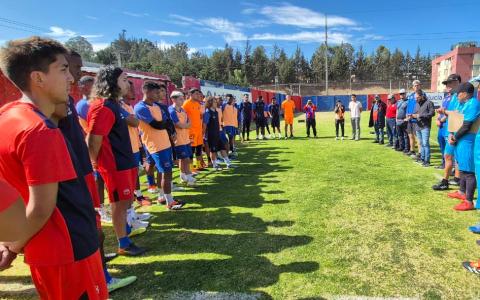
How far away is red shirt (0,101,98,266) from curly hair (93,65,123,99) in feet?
7.31

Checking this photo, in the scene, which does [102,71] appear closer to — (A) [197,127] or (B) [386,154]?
(A) [197,127]

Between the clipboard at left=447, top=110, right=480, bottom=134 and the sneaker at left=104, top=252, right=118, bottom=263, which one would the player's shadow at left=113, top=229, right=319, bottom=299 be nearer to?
the sneaker at left=104, top=252, right=118, bottom=263

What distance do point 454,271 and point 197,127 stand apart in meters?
6.75

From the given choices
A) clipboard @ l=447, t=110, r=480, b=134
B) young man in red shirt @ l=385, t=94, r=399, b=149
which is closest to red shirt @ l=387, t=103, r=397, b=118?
young man in red shirt @ l=385, t=94, r=399, b=149

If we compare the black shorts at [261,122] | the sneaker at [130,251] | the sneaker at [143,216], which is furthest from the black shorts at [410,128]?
the sneaker at [130,251]

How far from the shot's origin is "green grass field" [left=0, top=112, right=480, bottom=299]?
3.35m

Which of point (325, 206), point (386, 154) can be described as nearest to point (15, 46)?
point (325, 206)

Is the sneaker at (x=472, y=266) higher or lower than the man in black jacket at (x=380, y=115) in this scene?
lower

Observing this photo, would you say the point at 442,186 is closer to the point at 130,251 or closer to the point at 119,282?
the point at 130,251

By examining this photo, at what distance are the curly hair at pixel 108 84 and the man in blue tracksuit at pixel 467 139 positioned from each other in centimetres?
535

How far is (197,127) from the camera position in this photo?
8953mm

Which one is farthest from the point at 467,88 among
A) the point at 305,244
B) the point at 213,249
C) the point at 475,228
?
the point at 213,249

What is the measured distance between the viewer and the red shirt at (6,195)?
113cm

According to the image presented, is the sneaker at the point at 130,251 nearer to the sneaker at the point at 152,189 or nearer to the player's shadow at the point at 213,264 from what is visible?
the player's shadow at the point at 213,264
